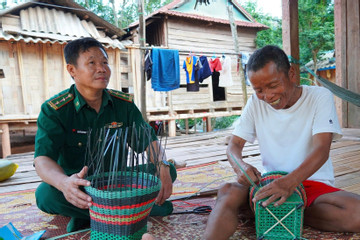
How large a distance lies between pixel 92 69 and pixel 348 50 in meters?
4.73

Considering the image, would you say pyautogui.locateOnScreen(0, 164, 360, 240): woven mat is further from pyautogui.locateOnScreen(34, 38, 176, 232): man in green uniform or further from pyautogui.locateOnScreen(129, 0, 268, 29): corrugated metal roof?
pyautogui.locateOnScreen(129, 0, 268, 29): corrugated metal roof

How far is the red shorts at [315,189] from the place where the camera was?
1420 millimetres

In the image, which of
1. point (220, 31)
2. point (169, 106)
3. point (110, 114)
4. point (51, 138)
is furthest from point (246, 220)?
point (220, 31)

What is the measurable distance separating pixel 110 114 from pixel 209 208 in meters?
0.89

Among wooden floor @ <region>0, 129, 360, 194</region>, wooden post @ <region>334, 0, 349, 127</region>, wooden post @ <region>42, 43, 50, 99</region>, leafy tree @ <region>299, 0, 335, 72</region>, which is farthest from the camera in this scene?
leafy tree @ <region>299, 0, 335, 72</region>

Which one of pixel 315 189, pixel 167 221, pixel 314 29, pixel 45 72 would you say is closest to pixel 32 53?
pixel 45 72

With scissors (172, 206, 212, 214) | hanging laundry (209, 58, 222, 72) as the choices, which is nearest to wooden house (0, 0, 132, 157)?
hanging laundry (209, 58, 222, 72)

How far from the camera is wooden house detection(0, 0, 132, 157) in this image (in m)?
5.70

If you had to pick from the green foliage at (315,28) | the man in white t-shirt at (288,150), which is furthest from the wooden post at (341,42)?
the green foliage at (315,28)

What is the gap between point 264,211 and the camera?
1.23 m

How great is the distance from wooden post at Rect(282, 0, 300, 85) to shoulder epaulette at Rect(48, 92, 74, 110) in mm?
2958

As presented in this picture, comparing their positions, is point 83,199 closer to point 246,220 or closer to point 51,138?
point 51,138

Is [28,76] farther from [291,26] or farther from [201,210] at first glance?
[201,210]

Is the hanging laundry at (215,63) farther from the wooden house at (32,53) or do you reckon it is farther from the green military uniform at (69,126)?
the green military uniform at (69,126)
